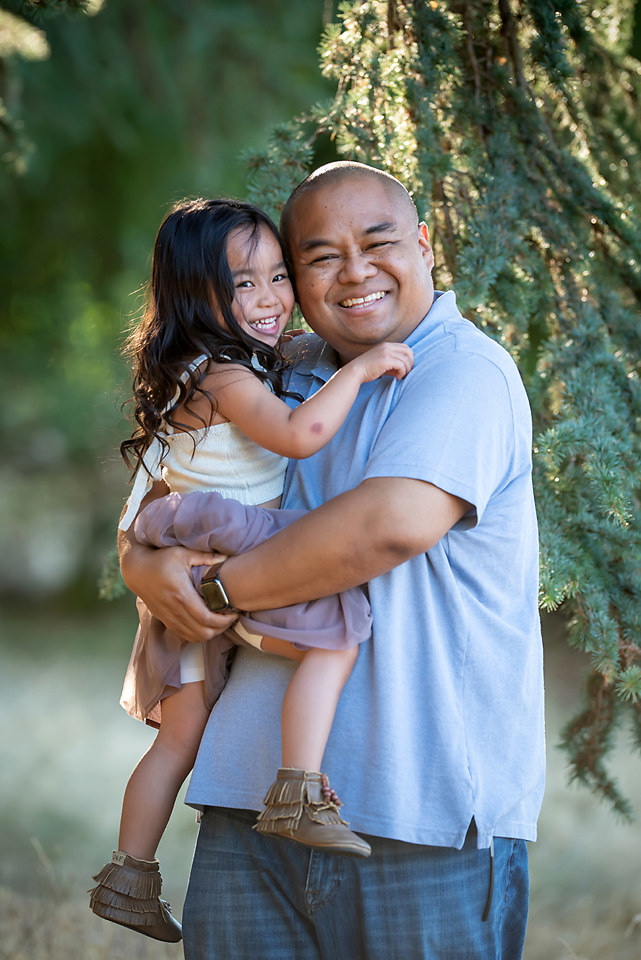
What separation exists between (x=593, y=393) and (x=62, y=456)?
4.96 metres

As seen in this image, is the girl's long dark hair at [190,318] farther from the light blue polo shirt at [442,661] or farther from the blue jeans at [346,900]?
the blue jeans at [346,900]

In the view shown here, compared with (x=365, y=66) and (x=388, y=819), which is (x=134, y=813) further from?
(x=365, y=66)

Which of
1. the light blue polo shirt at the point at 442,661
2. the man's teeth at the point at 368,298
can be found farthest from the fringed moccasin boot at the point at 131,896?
the man's teeth at the point at 368,298

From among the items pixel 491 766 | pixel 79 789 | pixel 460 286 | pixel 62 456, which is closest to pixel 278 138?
pixel 460 286

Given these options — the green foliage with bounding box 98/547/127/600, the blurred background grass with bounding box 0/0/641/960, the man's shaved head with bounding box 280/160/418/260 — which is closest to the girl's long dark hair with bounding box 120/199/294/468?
the man's shaved head with bounding box 280/160/418/260

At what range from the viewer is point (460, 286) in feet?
5.80

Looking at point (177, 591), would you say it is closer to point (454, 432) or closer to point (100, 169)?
point (454, 432)

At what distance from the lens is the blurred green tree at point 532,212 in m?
1.78

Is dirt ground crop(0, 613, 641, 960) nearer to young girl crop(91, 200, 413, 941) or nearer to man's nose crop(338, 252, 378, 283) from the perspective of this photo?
young girl crop(91, 200, 413, 941)

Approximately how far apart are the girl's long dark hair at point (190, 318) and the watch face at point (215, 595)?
29 centimetres

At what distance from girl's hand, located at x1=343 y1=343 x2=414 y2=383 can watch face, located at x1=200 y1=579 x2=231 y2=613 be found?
0.37m

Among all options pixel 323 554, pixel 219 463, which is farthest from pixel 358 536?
pixel 219 463

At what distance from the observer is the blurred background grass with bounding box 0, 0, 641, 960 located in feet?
10.5

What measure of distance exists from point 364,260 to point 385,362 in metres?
0.22
